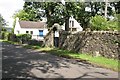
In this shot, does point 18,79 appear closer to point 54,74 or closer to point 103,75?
point 54,74

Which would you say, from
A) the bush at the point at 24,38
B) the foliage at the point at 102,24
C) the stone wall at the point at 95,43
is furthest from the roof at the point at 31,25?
the foliage at the point at 102,24

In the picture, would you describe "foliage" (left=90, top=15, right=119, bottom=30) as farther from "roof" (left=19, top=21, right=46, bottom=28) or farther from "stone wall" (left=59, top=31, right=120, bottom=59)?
"roof" (left=19, top=21, right=46, bottom=28)

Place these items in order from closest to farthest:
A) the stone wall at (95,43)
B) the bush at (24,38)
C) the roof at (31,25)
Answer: the stone wall at (95,43), the bush at (24,38), the roof at (31,25)

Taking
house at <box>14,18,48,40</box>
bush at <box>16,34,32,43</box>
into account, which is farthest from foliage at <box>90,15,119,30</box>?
house at <box>14,18,48,40</box>

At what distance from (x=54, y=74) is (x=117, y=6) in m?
42.9

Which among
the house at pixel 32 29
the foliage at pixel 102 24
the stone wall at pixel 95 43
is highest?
the house at pixel 32 29

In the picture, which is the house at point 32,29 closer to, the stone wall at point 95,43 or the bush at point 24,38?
the bush at point 24,38

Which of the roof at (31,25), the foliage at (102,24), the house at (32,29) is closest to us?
the foliage at (102,24)

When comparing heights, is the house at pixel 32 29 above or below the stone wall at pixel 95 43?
above

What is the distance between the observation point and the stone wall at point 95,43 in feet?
60.6

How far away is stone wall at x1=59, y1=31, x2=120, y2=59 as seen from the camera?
18484 mm

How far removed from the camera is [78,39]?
80.9 feet

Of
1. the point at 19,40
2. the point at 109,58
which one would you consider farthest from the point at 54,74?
the point at 19,40

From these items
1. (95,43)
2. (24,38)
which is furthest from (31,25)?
(95,43)
